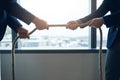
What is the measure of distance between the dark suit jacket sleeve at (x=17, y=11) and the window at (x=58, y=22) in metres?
0.89

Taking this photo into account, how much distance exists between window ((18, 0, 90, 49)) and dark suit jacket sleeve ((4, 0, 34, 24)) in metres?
0.89

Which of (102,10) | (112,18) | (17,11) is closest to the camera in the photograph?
(112,18)

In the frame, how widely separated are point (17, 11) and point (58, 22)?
990mm

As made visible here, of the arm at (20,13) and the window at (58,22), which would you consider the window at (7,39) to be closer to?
the window at (58,22)

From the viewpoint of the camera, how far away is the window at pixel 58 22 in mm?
3148

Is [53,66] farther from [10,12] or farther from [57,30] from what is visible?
[10,12]

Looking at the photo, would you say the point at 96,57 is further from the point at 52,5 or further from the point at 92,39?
the point at 52,5

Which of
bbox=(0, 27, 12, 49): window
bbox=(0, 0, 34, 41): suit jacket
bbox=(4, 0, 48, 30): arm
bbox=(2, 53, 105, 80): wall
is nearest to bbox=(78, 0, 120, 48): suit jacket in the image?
Result: bbox=(4, 0, 48, 30): arm

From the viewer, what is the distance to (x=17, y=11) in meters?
2.23

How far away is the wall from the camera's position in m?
3.07

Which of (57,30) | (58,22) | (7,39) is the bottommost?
(7,39)

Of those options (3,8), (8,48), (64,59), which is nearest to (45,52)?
(64,59)

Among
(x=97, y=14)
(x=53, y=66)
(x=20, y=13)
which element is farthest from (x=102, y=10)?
(x=53, y=66)

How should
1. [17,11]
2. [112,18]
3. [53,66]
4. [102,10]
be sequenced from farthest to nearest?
[53,66], [102,10], [17,11], [112,18]
